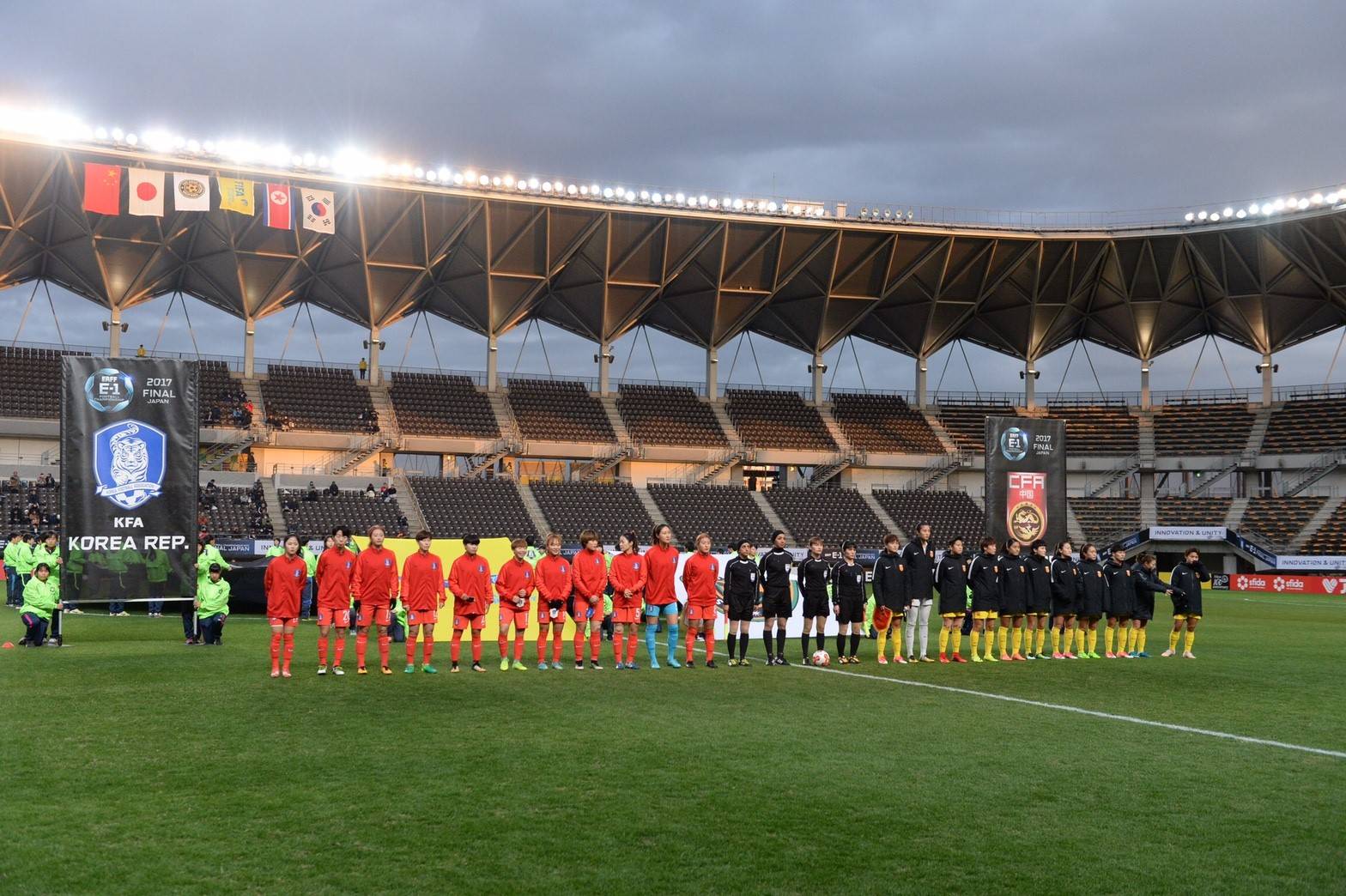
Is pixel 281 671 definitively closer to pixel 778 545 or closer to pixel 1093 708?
pixel 778 545

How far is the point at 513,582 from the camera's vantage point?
52.2 feet

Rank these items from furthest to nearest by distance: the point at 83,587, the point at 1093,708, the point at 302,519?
the point at 302,519
the point at 83,587
the point at 1093,708

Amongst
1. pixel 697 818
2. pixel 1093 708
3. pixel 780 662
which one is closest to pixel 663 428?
pixel 780 662

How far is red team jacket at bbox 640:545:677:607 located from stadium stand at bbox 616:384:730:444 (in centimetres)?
3916

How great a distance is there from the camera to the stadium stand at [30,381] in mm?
47031

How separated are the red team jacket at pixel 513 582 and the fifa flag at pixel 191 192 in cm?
3008

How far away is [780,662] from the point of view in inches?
685

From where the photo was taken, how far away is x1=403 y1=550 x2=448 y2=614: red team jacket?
50.6ft

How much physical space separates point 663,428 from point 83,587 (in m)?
41.2

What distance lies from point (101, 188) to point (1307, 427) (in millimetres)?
53771

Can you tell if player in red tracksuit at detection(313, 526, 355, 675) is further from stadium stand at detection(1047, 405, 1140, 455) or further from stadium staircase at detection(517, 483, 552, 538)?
stadium stand at detection(1047, 405, 1140, 455)

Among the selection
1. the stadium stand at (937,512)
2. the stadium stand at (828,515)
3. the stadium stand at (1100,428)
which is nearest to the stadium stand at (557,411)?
the stadium stand at (828,515)

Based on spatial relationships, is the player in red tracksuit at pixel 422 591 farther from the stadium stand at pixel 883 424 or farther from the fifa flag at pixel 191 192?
the stadium stand at pixel 883 424

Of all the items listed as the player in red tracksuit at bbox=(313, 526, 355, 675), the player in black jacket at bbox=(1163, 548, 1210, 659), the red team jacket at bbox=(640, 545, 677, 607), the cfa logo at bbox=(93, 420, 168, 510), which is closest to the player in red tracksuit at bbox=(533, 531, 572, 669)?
the red team jacket at bbox=(640, 545, 677, 607)
